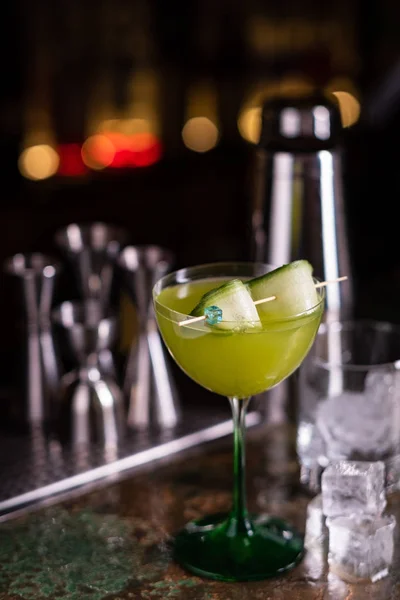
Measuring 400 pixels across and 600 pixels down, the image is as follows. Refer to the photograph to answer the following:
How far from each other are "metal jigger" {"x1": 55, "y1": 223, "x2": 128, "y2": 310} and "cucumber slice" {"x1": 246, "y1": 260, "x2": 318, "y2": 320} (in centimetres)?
42

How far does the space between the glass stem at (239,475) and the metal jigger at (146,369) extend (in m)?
0.30

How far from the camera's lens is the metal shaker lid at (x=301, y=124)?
1.37 m

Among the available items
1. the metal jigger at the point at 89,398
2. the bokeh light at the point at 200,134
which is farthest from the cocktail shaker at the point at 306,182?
the bokeh light at the point at 200,134

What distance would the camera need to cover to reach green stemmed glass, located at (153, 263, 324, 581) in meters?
1.01

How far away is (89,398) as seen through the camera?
1338 millimetres

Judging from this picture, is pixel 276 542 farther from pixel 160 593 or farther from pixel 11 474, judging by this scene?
pixel 11 474

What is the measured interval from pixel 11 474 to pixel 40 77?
2.39 meters

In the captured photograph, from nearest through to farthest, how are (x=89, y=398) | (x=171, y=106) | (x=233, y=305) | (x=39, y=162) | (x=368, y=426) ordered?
(x=233, y=305)
(x=368, y=426)
(x=89, y=398)
(x=39, y=162)
(x=171, y=106)

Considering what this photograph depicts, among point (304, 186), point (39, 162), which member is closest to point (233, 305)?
point (304, 186)

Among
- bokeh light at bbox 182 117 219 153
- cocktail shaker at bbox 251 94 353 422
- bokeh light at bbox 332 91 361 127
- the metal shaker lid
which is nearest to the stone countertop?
cocktail shaker at bbox 251 94 353 422


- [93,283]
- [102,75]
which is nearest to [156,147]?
[102,75]

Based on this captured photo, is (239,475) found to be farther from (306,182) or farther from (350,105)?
(350,105)

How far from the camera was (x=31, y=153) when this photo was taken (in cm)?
335

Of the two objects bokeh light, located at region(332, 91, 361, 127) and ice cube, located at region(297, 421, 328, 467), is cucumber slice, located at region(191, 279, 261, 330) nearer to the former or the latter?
ice cube, located at region(297, 421, 328, 467)
